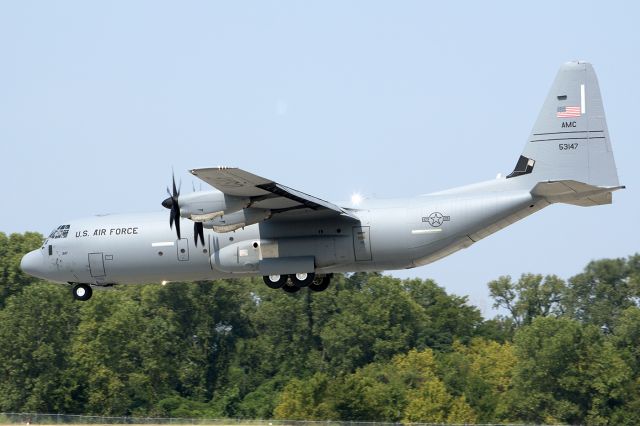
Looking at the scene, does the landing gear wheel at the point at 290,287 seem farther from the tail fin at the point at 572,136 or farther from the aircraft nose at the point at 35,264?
the aircraft nose at the point at 35,264

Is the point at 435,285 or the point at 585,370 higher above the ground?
the point at 435,285

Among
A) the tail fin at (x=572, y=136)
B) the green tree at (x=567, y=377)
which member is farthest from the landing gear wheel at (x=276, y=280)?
the green tree at (x=567, y=377)

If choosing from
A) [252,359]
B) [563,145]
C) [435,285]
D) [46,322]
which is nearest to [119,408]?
[46,322]

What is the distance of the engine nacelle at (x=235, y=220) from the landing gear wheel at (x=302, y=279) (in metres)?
2.59

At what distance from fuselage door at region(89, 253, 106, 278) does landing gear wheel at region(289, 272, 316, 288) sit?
668cm

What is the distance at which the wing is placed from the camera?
3503 centimetres

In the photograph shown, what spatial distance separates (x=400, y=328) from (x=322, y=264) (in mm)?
48883

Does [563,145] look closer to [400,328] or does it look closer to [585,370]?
[585,370]

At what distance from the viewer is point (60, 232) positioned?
138ft

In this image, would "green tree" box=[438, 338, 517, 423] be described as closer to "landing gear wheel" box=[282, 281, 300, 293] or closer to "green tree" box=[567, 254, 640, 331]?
"green tree" box=[567, 254, 640, 331]

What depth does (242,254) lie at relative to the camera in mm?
39219

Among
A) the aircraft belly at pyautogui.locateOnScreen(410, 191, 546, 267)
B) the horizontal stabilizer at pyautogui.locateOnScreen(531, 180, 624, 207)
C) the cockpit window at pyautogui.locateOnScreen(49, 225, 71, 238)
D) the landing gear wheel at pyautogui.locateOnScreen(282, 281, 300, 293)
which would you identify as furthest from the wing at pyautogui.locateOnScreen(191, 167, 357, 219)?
the cockpit window at pyautogui.locateOnScreen(49, 225, 71, 238)

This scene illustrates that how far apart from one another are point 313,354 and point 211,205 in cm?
5109

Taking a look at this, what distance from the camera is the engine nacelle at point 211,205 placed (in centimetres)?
3659
